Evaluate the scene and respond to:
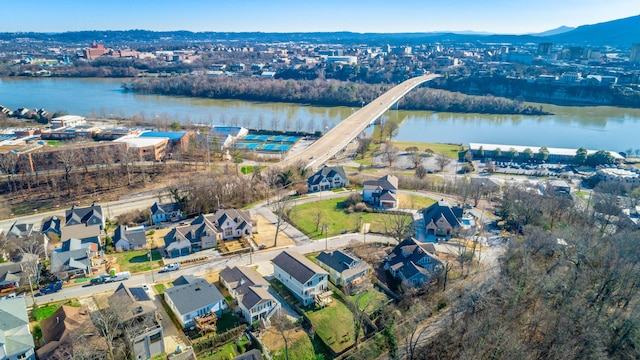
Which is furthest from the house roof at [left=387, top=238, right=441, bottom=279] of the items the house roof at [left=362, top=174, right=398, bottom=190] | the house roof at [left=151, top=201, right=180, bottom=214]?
the house roof at [left=151, top=201, right=180, bottom=214]

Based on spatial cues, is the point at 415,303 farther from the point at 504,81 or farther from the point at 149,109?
the point at 504,81

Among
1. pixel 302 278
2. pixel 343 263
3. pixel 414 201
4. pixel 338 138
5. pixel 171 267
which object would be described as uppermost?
pixel 338 138

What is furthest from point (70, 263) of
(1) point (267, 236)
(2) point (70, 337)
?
(1) point (267, 236)

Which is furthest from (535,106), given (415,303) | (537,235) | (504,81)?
(415,303)

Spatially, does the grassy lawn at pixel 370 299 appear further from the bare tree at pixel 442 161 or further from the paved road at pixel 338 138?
the bare tree at pixel 442 161

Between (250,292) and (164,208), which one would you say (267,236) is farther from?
(250,292)

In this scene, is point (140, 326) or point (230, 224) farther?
point (230, 224)

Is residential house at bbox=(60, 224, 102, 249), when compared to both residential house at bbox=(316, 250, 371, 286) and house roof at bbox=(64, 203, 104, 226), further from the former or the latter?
residential house at bbox=(316, 250, 371, 286)

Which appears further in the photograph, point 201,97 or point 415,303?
point 201,97
